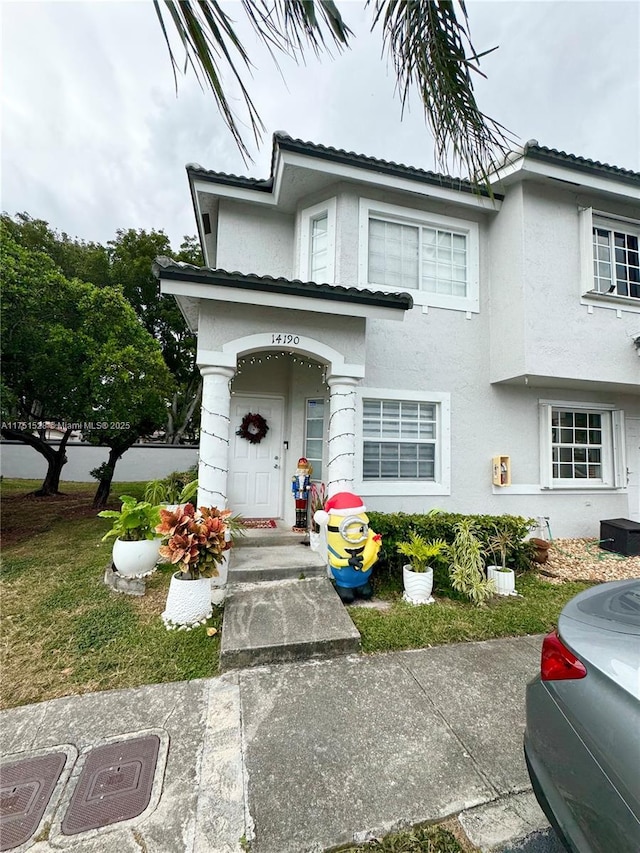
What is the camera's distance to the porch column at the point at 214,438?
5.36 meters

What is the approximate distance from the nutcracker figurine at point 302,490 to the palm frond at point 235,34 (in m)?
5.63

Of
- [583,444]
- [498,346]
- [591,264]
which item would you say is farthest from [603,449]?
[591,264]

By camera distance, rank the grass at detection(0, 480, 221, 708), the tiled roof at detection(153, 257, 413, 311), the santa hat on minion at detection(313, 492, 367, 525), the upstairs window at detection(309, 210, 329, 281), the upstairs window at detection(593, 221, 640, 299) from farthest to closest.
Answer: the upstairs window at detection(593, 221, 640, 299) < the upstairs window at detection(309, 210, 329, 281) < the santa hat on minion at detection(313, 492, 367, 525) < the tiled roof at detection(153, 257, 413, 311) < the grass at detection(0, 480, 221, 708)

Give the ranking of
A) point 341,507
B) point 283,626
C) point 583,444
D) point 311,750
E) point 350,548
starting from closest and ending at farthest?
point 311,750, point 283,626, point 350,548, point 341,507, point 583,444

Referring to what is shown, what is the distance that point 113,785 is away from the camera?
2.37 meters

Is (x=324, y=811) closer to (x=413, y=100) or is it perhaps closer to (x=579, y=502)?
(x=413, y=100)

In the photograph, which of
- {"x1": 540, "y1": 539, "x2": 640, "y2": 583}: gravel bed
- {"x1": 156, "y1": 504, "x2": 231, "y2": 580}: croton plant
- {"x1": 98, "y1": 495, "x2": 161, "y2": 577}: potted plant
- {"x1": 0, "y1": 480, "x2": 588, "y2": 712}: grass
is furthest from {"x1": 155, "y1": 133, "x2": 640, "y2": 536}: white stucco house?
{"x1": 156, "y1": 504, "x2": 231, "y2": 580}: croton plant

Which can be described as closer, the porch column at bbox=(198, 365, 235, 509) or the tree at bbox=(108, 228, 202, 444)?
the porch column at bbox=(198, 365, 235, 509)

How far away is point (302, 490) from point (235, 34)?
6117 millimetres

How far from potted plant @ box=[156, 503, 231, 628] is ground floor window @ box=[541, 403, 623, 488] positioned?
727 centimetres

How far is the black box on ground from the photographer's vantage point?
24.5 ft

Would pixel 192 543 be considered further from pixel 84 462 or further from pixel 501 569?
pixel 84 462

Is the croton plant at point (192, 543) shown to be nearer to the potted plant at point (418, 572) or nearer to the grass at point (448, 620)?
the grass at point (448, 620)

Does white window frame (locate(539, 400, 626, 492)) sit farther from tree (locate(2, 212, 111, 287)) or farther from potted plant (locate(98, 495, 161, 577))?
tree (locate(2, 212, 111, 287))
